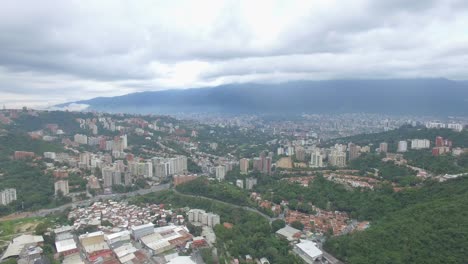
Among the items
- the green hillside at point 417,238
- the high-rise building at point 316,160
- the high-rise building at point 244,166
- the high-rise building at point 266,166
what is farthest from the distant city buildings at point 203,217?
the high-rise building at point 316,160

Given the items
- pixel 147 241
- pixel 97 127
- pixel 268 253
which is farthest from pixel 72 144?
pixel 268 253

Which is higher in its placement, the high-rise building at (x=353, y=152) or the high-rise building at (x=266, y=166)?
the high-rise building at (x=353, y=152)

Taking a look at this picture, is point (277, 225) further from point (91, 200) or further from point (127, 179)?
point (127, 179)

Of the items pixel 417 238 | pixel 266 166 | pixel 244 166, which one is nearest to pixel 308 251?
pixel 417 238

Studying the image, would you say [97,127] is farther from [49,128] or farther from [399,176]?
[399,176]

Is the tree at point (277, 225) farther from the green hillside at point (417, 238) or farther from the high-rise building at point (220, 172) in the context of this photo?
the high-rise building at point (220, 172)
